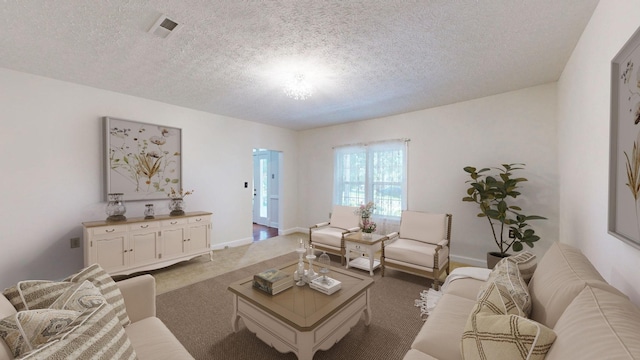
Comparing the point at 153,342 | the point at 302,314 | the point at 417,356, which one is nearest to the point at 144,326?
the point at 153,342

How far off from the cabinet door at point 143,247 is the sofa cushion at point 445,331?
3.46 meters

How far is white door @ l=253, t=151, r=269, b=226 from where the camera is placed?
7.04 metres

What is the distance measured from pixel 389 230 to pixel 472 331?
11.5 ft

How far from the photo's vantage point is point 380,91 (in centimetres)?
331

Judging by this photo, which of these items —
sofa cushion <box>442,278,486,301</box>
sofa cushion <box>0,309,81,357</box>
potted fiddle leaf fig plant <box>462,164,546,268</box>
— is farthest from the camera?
potted fiddle leaf fig plant <box>462,164,546,268</box>

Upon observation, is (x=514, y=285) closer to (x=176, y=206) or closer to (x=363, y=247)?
(x=363, y=247)

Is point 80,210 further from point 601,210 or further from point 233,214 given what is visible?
point 601,210

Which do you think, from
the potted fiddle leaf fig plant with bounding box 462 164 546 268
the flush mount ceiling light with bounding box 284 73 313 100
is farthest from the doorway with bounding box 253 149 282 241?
the potted fiddle leaf fig plant with bounding box 462 164 546 268

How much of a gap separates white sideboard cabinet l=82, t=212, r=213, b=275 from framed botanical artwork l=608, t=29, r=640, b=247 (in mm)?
4341

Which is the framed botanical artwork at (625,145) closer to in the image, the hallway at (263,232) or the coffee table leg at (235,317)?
the coffee table leg at (235,317)

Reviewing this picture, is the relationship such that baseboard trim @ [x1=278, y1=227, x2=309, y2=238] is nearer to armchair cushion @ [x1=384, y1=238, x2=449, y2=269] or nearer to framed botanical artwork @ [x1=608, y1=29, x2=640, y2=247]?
armchair cushion @ [x1=384, y1=238, x2=449, y2=269]

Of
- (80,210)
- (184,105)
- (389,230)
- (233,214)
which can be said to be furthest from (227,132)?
(389,230)

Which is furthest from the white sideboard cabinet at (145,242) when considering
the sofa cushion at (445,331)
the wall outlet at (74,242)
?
the sofa cushion at (445,331)

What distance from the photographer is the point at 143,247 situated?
3.23 meters
